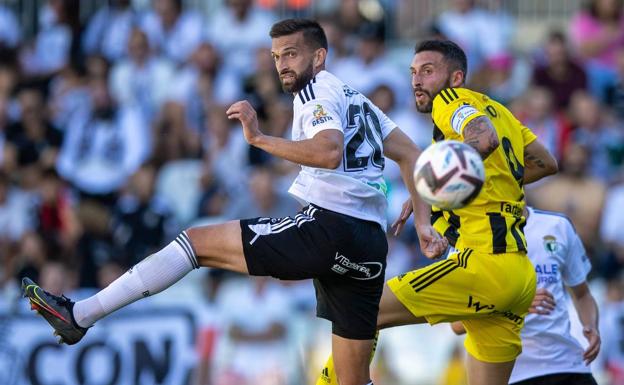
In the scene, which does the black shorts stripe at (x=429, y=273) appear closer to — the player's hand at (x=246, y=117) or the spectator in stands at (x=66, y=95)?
the player's hand at (x=246, y=117)

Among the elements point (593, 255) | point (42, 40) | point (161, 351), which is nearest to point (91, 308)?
point (161, 351)

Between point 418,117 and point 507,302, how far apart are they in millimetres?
7221

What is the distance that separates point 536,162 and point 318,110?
1838mm

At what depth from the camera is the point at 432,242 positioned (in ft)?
→ 26.7

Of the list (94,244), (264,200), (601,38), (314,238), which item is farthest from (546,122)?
(314,238)

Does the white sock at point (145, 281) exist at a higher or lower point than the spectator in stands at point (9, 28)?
lower

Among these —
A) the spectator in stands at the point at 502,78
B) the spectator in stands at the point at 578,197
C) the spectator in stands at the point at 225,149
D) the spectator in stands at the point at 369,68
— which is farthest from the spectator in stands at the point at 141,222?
the spectator in stands at the point at 578,197

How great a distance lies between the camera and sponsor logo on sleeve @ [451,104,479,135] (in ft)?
25.4

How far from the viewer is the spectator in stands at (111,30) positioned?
16.6m

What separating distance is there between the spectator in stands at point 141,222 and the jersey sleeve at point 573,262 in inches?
252

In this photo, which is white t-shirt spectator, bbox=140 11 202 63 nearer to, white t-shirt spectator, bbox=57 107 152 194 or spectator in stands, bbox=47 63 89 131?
spectator in stands, bbox=47 63 89 131

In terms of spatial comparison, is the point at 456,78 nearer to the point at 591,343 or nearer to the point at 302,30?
the point at 302,30

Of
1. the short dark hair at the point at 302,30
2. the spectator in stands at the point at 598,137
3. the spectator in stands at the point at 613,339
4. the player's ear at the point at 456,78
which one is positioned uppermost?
the short dark hair at the point at 302,30

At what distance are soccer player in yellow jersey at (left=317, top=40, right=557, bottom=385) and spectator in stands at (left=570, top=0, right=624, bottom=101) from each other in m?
7.96
